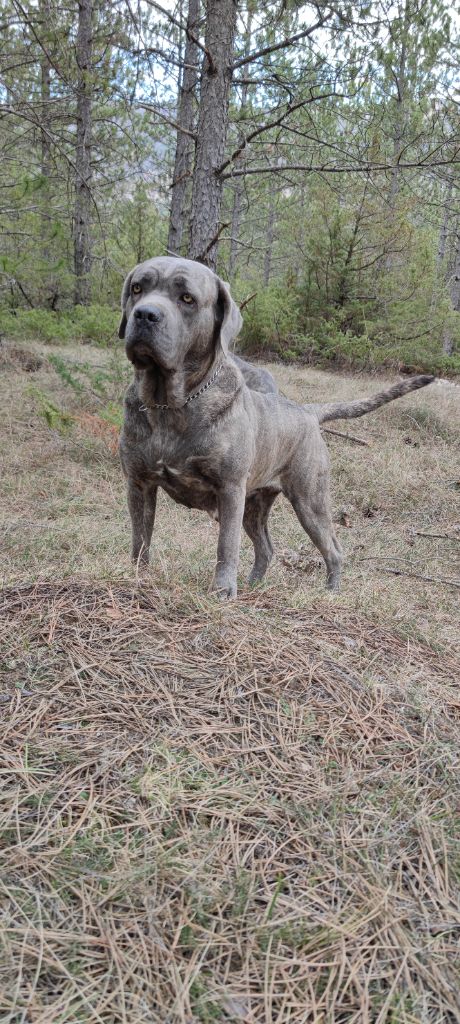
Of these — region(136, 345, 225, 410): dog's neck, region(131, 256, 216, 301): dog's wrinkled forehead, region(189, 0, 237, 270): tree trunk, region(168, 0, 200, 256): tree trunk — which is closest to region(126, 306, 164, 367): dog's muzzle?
region(136, 345, 225, 410): dog's neck

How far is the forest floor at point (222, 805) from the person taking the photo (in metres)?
1.27

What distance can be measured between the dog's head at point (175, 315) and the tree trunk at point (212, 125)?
10.5 ft

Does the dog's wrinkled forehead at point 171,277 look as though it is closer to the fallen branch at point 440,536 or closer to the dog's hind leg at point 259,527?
the dog's hind leg at point 259,527

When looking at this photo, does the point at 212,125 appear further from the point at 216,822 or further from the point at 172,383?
the point at 216,822

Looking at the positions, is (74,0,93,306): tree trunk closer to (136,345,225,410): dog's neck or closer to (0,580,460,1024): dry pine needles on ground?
(136,345,225,410): dog's neck

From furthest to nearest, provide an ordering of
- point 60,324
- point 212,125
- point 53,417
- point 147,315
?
point 60,324 < point 53,417 < point 212,125 < point 147,315

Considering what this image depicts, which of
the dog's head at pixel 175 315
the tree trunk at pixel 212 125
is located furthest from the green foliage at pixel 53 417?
the dog's head at pixel 175 315

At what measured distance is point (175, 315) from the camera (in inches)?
124

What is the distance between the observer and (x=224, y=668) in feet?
7.48

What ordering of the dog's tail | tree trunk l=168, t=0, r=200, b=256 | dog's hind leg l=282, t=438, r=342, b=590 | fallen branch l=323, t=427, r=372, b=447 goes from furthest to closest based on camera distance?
tree trunk l=168, t=0, r=200, b=256 < fallen branch l=323, t=427, r=372, b=447 < the dog's tail < dog's hind leg l=282, t=438, r=342, b=590

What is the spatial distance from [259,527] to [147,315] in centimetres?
239

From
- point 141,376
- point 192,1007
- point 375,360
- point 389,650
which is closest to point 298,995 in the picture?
point 192,1007

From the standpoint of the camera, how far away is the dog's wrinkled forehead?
127 inches

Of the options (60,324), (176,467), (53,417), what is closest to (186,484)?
(176,467)
